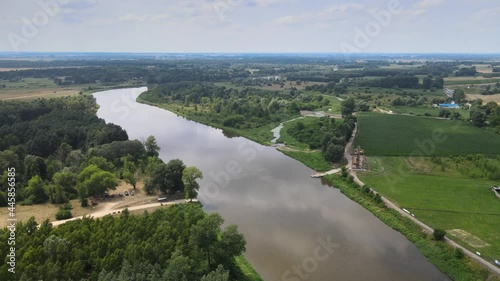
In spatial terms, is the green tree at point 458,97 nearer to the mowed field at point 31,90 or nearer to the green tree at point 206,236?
the green tree at point 206,236

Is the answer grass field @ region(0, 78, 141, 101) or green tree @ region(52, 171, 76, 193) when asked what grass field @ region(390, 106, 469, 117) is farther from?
grass field @ region(0, 78, 141, 101)

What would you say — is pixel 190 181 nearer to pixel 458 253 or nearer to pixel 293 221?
pixel 293 221

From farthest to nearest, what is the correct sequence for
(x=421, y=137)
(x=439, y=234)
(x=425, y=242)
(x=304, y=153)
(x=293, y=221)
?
(x=421, y=137)
(x=304, y=153)
(x=293, y=221)
(x=425, y=242)
(x=439, y=234)

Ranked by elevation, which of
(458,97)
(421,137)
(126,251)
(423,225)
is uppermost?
(126,251)

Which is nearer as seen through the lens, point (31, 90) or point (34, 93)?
point (34, 93)

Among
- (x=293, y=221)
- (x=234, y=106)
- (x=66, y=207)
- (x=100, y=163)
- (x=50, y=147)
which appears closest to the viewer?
(x=293, y=221)

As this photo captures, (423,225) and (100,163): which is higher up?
(100,163)

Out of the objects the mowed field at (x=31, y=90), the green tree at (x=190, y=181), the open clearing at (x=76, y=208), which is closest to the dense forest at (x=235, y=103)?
the mowed field at (x=31, y=90)

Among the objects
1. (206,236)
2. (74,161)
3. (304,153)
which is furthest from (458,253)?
(74,161)
